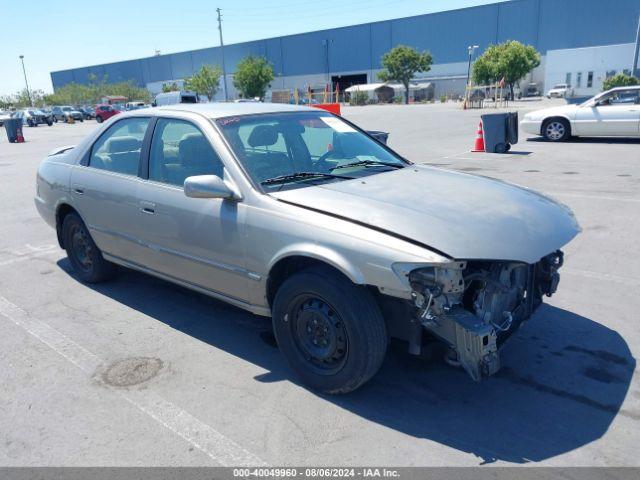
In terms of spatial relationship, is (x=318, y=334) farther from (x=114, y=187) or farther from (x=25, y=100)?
(x=25, y=100)

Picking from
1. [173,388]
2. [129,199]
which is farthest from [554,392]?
[129,199]

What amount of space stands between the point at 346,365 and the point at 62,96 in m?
94.1

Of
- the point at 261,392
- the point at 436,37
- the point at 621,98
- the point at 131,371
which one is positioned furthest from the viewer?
the point at 436,37

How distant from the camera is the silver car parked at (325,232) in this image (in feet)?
9.19

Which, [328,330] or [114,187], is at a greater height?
[114,187]

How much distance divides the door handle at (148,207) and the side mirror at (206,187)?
0.75 m

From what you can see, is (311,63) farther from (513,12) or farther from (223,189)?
(223,189)

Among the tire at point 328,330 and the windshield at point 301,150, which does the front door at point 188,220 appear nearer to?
the windshield at point 301,150

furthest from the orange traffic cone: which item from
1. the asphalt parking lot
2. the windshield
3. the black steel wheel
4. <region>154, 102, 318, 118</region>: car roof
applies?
the black steel wheel

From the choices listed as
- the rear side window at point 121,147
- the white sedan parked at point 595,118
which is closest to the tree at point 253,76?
the white sedan parked at point 595,118

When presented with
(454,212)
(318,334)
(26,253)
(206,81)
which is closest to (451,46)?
(206,81)

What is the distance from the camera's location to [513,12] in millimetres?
72250

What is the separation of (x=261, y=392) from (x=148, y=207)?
172 cm

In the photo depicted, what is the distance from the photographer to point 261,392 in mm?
3320
